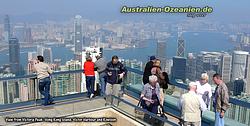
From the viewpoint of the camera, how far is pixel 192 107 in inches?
209

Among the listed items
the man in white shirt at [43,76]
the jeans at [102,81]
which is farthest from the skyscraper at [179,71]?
the man in white shirt at [43,76]

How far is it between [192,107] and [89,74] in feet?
13.3

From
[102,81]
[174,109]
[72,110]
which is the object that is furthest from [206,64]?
[72,110]

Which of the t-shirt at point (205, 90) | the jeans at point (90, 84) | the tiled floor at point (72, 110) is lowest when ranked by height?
the tiled floor at point (72, 110)

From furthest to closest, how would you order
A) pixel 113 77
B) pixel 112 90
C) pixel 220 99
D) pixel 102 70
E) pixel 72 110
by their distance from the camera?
pixel 102 70, pixel 112 90, pixel 113 77, pixel 72 110, pixel 220 99

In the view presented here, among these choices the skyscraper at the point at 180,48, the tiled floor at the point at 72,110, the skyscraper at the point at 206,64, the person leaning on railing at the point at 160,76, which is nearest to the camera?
the person leaning on railing at the point at 160,76

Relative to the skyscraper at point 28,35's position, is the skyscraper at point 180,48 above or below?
below

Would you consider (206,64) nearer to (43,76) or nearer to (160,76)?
(160,76)

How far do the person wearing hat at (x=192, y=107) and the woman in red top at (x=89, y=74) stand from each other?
3.78 m

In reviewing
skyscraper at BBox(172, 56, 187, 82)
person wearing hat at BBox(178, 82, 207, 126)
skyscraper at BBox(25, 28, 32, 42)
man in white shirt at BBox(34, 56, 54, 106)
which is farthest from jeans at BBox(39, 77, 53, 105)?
skyscraper at BBox(25, 28, 32, 42)

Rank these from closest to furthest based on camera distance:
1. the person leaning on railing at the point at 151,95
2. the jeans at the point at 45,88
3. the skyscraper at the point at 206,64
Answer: the person leaning on railing at the point at 151,95
the jeans at the point at 45,88
the skyscraper at the point at 206,64

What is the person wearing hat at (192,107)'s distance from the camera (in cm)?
531

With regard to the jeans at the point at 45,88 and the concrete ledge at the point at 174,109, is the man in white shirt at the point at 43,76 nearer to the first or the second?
the jeans at the point at 45,88

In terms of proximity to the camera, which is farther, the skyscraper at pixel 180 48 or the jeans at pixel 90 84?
the skyscraper at pixel 180 48
